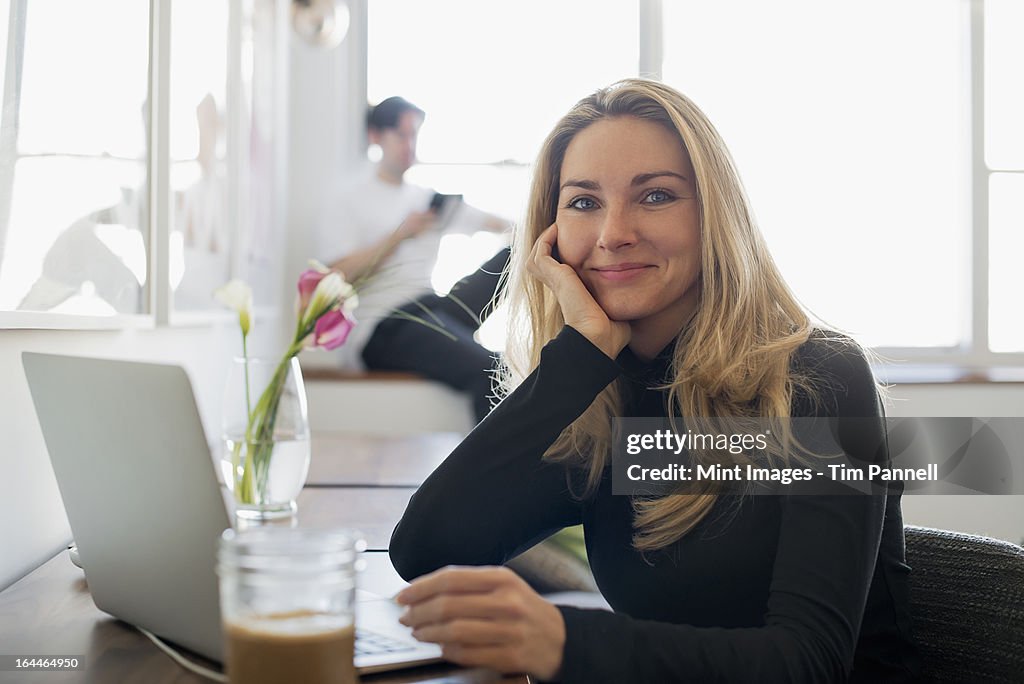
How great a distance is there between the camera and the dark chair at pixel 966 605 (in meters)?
0.94

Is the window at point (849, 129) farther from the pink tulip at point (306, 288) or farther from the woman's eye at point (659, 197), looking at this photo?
the pink tulip at point (306, 288)

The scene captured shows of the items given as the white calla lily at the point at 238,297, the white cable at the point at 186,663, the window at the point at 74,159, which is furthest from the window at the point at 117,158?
the white cable at the point at 186,663

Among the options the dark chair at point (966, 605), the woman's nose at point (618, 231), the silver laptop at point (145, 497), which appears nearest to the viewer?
the silver laptop at point (145, 497)

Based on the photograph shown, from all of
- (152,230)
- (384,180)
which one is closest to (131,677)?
(152,230)

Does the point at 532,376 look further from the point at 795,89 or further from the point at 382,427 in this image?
the point at 795,89

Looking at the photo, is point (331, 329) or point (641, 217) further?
point (641, 217)

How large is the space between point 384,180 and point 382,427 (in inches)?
39.5

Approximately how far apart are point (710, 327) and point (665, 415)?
4.8 inches

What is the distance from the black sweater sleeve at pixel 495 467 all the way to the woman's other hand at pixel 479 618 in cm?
33

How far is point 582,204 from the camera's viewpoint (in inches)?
49.2

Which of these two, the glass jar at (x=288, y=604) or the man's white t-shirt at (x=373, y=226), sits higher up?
the man's white t-shirt at (x=373, y=226)

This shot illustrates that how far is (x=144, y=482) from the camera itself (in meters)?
0.67

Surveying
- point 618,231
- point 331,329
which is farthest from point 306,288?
point 618,231

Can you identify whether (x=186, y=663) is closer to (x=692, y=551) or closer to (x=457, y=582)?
(x=457, y=582)
